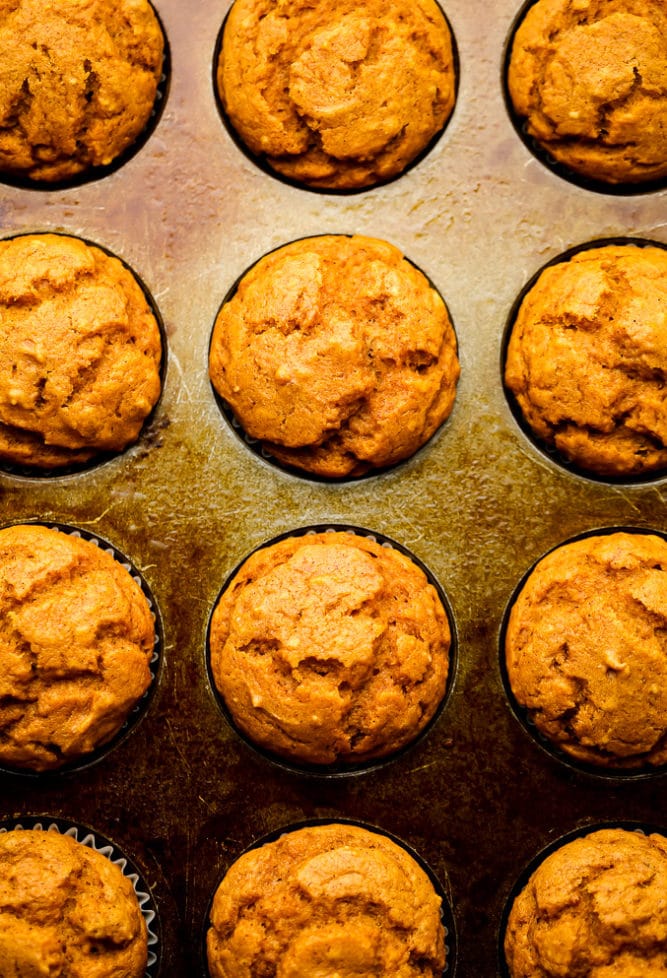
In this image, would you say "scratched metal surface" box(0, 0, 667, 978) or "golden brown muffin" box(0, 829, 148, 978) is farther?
"scratched metal surface" box(0, 0, 667, 978)

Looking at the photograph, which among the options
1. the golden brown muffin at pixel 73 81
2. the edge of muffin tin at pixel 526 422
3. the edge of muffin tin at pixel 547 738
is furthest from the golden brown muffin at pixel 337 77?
the edge of muffin tin at pixel 547 738

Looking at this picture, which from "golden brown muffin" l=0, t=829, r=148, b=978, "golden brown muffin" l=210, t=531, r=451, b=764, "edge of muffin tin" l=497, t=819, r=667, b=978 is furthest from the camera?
"edge of muffin tin" l=497, t=819, r=667, b=978

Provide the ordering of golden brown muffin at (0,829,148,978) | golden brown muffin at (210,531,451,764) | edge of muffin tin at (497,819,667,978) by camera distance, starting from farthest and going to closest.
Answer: edge of muffin tin at (497,819,667,978), golden brown muffin at (210,531,451,764), golden brown muffin at (0,829,148,978)

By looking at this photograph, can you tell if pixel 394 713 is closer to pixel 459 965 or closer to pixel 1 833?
pixel 459 965

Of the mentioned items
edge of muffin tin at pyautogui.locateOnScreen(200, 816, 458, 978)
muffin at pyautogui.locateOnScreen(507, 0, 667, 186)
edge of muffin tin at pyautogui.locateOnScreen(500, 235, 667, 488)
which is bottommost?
edge of muffin tin at pyautogui.locateOnScreen(200, 816, 458, 978)

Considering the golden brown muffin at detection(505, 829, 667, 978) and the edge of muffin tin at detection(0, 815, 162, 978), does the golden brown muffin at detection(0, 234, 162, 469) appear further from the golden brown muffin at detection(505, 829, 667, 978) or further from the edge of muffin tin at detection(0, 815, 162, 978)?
the golden brown muffin at detection(505, 829, 667, 978)

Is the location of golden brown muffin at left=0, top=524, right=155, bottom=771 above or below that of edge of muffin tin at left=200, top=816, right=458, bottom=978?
above

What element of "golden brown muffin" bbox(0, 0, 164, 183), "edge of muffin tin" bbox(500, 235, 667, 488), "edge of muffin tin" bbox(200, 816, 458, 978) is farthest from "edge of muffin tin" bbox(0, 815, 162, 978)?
"golden brown muffin" bbox(0, 0, 164, 183)
